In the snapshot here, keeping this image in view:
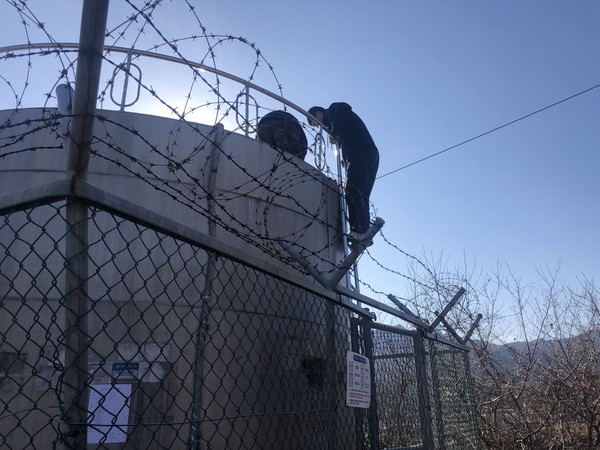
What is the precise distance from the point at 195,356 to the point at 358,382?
98 centimetres

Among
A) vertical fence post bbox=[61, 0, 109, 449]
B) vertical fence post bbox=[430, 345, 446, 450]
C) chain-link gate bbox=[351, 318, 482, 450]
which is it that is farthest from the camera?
vertical fence post bbox=[430, 345, 446, 450]

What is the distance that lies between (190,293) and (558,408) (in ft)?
23.3

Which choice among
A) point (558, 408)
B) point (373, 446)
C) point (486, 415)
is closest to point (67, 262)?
point (373, 446)

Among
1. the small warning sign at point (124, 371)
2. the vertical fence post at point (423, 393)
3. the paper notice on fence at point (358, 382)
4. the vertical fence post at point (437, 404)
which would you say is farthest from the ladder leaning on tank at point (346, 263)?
the vertical fence post at point (437, 404)

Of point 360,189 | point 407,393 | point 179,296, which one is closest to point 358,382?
point 179,296

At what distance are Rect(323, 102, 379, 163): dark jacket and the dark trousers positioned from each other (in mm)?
80

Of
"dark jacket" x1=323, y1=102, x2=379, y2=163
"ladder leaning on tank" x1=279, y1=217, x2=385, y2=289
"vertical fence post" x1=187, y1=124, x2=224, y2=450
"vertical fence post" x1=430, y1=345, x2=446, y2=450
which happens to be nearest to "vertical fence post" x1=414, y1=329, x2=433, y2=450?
"vertical fence post" x1=430, y1=345, x2=446, y2=450

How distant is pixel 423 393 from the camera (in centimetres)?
427

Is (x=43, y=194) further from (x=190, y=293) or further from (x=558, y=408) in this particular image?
(x=558, y=408)

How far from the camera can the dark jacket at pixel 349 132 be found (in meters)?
6.13

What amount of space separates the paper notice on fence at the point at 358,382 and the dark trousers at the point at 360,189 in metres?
2.08

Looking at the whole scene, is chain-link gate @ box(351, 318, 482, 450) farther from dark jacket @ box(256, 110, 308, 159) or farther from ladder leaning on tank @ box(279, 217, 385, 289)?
dark jacket @ box(256, 110, 308, 159)

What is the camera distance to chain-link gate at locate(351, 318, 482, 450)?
354 centimetres

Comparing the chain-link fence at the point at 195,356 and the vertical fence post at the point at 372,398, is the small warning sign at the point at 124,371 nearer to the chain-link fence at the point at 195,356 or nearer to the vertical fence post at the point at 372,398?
the chain-link fence at the point at 195,356
